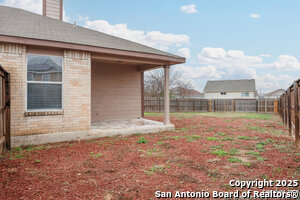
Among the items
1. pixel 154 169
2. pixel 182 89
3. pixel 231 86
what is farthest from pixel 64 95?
pixel 231 86

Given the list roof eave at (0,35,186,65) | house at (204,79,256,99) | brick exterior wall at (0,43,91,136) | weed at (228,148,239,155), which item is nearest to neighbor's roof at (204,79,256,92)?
house at (204,79,256,99)

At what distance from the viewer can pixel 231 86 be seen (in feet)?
125

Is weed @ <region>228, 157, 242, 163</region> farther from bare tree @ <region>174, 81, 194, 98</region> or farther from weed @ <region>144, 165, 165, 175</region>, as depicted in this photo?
bare tree @ <region>174, 81, 194, 98</region>

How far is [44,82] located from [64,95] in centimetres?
66

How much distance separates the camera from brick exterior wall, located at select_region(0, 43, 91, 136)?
539 cm

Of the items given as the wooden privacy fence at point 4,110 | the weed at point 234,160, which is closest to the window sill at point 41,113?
the wooden privacy fence at point 4,110

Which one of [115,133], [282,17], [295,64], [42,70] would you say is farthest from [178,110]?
[295,64]

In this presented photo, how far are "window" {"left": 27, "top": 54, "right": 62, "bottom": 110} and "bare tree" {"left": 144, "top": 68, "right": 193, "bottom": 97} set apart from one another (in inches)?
776

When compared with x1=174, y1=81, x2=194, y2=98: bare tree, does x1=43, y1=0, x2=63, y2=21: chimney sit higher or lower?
higher

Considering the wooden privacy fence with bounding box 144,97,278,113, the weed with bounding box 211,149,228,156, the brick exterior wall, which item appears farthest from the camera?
the wooden privacy fence with bounding box 144,97,278,113

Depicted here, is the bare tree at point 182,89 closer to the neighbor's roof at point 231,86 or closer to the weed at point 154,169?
the neighbor's roof at point 231,86

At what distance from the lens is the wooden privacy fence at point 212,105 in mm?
19172

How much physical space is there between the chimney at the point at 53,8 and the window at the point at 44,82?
4649 mm

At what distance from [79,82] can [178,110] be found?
15.4 m
